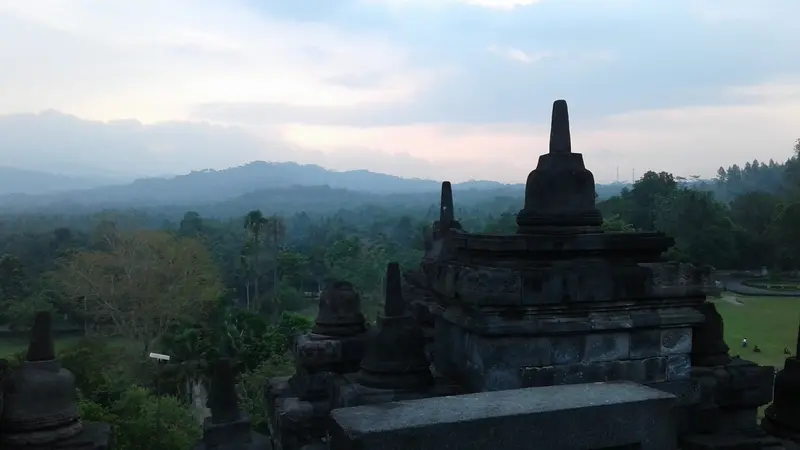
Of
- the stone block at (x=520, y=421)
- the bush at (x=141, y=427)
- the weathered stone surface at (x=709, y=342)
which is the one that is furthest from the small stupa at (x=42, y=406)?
the bush at (x=141, y=427)

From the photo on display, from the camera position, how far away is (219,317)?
1337 inches

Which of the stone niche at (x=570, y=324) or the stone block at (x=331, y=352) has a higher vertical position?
the stone niche at (x=570, y=324)

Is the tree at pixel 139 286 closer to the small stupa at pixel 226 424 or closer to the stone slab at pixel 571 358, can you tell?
the small stupa at pixel 226 424

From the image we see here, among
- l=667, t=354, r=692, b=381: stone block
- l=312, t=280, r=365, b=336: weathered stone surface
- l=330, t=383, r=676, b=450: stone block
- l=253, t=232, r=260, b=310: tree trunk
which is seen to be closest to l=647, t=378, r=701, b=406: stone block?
l=667, t=354, r=692, b=381: stone block

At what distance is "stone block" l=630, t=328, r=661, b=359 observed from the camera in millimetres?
4105

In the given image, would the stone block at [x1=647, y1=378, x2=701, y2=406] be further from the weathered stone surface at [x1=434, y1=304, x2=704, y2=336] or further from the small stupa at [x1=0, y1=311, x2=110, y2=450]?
the small stupa at [x1=0, y1=311, x2=110, y2=450]

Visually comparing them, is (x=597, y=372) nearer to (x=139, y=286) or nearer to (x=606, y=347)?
(x=606, y=347)

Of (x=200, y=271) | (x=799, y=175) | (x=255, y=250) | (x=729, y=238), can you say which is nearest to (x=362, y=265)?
(x=255, y=250)

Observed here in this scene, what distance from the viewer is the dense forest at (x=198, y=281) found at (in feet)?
67.6

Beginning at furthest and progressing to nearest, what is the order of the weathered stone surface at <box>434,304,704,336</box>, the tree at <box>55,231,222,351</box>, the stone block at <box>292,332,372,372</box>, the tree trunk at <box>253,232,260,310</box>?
the tree trunk at <box>253,232,260,310</box> → the tree at <box>55,231,222,351</box> → the stone block at <box>292,332,372,372</box> → the weathered stone surface at <box>434,304,704,336</box>

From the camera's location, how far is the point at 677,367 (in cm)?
419

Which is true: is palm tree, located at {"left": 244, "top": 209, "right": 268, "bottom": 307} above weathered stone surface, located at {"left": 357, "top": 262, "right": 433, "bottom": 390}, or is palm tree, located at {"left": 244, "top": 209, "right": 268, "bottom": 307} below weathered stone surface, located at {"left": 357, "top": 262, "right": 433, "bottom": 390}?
below

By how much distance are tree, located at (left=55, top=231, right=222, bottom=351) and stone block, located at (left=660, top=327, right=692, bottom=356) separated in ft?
102

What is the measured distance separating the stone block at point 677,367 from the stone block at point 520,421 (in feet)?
4.33
